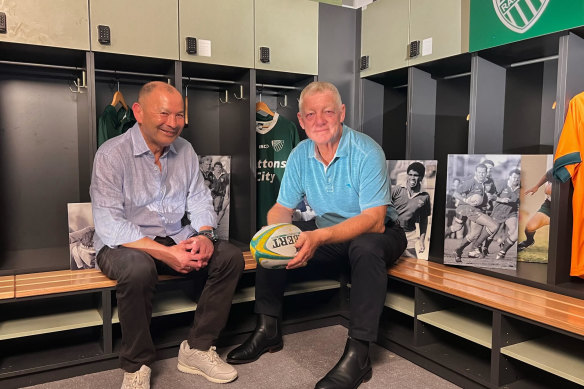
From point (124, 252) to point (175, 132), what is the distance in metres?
0.67

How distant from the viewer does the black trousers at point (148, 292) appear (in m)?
2.01

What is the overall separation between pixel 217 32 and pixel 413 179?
5.09 ft

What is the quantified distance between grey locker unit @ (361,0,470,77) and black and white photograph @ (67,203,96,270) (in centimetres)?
213

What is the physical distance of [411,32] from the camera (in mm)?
2932

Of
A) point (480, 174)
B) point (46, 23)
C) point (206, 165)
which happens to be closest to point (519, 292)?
point (480, 174)

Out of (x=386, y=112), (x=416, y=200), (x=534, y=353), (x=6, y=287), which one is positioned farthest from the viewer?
(x=386, y=112)

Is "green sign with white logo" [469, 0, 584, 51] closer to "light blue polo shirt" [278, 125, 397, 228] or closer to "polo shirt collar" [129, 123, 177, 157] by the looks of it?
"light blue polo shirt" [278, 125, 397, 228]

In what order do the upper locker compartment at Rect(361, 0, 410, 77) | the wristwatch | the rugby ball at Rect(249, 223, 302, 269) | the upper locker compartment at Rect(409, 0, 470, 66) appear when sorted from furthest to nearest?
1. the upper locker compartment at Rect(361, 0, 410, 77)
2. the upper locker compartment at Rect(409, 0, 470, 66)
3. the wristwatch
4. the rugby ball at Rect(249, 223, 302, 269)

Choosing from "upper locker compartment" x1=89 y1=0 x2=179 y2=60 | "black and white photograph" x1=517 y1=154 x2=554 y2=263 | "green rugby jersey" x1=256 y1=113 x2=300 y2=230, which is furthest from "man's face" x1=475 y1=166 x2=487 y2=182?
"upper locker compartment" x1=89 y1=0 x2=179 y2=60

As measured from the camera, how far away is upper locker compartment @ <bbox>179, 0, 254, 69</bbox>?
2783 mm

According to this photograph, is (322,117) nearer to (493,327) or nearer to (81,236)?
(493,327)

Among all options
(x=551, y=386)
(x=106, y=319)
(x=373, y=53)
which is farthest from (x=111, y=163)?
(x=551, y=386)

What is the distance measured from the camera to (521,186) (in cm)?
265

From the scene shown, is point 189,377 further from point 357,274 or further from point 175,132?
point 175,132
